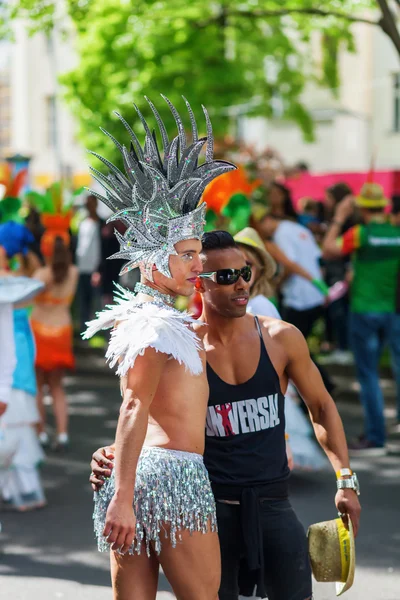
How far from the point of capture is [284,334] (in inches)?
147

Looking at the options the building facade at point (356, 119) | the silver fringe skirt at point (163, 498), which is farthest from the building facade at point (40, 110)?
the silver fringe skirt at point (163, 498)

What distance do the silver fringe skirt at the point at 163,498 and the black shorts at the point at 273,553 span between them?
32 cm

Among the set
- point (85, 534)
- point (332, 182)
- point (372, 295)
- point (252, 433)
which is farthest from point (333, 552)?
point (332, 182)

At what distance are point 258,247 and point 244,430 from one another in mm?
1623

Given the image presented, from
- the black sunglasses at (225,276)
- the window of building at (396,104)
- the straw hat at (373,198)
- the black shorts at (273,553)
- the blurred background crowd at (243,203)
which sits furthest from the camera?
the window of building at (396,104)

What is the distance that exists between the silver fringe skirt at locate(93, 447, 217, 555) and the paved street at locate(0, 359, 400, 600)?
80.2 inches

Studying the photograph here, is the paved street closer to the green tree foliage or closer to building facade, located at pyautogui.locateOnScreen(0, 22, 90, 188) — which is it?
the green tree foliage

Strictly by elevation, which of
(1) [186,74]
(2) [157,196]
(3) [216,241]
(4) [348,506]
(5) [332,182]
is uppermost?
(1) [186,74]

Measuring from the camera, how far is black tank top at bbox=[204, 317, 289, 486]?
11.8 feet

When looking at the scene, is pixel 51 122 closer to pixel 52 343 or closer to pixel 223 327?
pixel 52 343

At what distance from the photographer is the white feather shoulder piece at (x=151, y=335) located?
320cm

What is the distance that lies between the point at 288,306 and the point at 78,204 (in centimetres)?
980

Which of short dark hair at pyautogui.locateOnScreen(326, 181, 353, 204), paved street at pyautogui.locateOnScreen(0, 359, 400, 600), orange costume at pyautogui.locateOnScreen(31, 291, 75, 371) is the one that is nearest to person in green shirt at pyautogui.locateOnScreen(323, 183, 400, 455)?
paved street at pyautogui.locateOnScreen(0, 359, 400, 600)

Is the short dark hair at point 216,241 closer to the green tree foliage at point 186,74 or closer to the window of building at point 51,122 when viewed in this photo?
the green tree foliage at point 186,74
